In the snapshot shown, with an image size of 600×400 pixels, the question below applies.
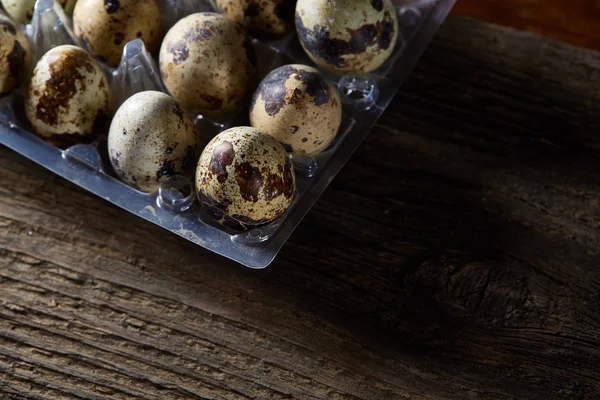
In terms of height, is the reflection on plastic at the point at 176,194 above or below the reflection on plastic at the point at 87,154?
below

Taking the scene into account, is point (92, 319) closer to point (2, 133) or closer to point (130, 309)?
point (130, 309)

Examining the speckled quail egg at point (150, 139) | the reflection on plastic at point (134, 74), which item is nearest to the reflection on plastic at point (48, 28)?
the reflection on plastic at point (134, 74)

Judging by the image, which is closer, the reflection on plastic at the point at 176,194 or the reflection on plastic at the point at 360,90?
the reflection on plastic at the point at 176,194

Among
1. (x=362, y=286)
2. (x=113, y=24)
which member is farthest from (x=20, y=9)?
(x=362, y=286)

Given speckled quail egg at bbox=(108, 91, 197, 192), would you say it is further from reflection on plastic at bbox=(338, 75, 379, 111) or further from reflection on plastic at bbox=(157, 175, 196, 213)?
reflection on plastic at bbox=(338, 75, 379, 111)

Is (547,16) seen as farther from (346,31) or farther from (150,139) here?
(150,139)

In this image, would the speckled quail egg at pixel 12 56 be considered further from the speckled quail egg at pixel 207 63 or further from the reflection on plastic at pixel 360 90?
the reflection on plastic at pixel 360 90

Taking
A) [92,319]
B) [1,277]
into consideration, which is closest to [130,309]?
[92,319]
